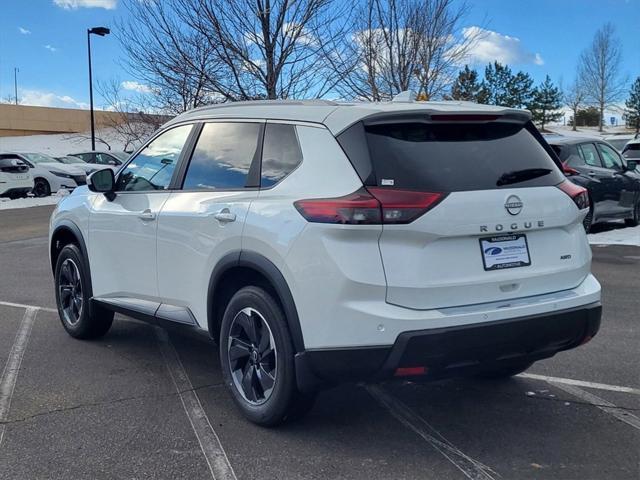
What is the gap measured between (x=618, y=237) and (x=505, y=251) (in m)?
9.05

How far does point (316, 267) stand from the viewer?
11.1 feet

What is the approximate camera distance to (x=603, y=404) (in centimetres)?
423

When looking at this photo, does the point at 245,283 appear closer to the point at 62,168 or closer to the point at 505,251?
the point at 505,251

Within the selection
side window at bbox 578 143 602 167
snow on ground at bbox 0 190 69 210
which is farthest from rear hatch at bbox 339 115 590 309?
snow on ground at bbox 0 190 69 210

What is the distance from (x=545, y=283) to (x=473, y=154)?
0.79 m

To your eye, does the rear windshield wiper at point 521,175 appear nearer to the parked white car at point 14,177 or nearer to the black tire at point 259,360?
the black tire at point 259,360

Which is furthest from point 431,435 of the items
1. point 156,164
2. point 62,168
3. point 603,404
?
point 62,168

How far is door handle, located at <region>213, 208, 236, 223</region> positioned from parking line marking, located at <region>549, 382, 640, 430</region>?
2421mm

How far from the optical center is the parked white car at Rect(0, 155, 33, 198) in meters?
21.9

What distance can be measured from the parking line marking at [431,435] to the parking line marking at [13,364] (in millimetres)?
2250

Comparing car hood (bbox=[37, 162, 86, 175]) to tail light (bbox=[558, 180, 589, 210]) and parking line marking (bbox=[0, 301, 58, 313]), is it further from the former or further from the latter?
tail light (bbox=[558, 180, 589, 210])

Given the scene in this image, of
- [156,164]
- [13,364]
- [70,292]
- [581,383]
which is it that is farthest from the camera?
[70,292]

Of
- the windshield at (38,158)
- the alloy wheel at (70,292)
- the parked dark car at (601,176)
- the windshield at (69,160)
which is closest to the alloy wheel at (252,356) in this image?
the alloy wheel at (70,292)

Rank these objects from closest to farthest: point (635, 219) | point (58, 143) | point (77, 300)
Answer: point (77, 300) → point (635, 219) → point (58, 143)
